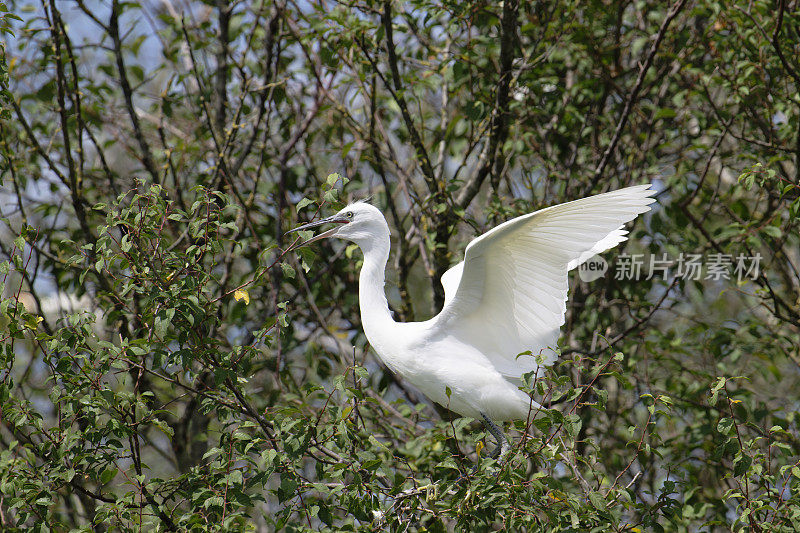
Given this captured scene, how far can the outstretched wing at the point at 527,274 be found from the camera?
3244mm

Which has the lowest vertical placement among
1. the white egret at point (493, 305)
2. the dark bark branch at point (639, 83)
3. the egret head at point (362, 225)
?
the white egret at point (493, 305)

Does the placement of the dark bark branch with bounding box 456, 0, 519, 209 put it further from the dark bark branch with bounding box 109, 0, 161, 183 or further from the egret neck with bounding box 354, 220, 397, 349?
the dark bark branch with bounding box 109, 0, 161, 183

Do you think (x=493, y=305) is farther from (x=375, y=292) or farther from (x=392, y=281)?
(x=392, y=281)

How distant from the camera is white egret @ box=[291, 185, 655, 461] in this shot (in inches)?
129

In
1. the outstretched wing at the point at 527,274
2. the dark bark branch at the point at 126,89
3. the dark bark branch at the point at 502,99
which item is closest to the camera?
the outstretched wing at the point at 527,274

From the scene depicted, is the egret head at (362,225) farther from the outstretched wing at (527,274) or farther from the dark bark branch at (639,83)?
the dark bark branch at (639,83)

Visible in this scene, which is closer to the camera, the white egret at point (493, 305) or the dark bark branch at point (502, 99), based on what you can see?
the white egret at point (493, 305)

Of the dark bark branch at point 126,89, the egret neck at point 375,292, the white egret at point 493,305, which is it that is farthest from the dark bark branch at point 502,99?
the dark bark branch at point 126,89

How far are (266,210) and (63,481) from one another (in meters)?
3.04

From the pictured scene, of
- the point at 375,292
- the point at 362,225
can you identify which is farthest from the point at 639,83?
the point at 375,292

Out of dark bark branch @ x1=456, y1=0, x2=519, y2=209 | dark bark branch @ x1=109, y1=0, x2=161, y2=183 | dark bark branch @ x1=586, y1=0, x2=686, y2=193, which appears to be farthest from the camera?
dark bark branch @ x1=109, y1=0, x2=161, y2=183

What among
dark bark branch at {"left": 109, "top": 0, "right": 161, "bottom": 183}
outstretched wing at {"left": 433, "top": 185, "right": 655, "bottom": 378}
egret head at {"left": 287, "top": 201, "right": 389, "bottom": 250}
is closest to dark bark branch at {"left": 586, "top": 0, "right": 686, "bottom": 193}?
outstretched wing at {"left": 433, "top": 185, "right": 655, "bottom": 378}

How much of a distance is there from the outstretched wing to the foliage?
0.29 meters

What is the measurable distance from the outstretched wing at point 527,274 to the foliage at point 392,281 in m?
0.29
